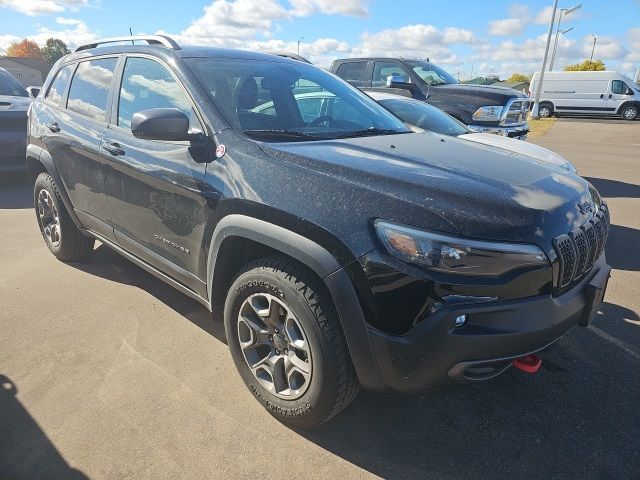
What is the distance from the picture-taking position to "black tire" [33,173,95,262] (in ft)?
12.9

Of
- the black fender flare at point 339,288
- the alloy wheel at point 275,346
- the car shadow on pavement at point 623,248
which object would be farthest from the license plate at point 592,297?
the car shadow on pavement at point 623,248

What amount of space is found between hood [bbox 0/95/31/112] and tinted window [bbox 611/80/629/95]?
26.5 m

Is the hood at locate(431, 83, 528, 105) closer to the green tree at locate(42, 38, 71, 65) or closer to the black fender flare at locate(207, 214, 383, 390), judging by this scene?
the black fender flare at locate(207, 214, 383, 390)

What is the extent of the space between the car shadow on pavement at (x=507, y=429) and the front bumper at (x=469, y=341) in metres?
0.16

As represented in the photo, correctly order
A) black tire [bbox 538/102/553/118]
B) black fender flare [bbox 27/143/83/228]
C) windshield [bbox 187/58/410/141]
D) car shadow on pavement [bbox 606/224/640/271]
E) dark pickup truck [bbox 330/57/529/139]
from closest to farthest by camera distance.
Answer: windshield [bbox 187/58/410/141], black fender flare [bbox 27/143/83/228], car shadow on pavement [bbox 606/224/640/271], dark pickup truck [bbox 330/57/529/139], black tire [bbox 538/102/553/118]

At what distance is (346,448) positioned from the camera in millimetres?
2158

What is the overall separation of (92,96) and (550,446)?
3635mm

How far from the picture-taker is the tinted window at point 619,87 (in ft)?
78.6

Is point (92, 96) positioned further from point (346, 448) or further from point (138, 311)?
point (346, 448)

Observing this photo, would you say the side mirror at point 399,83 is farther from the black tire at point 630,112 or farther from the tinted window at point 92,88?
the black tire at point 630,112

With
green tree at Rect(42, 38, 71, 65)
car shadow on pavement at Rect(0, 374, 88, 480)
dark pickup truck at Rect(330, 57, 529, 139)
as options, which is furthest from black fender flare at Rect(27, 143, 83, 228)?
green tree at Rect(42, 38, 71, 65)

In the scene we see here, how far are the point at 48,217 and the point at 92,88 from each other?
58.1 inches

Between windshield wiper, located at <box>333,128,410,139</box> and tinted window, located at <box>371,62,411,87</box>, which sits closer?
windshield wiper, located at <box>333,128,410,139</box>

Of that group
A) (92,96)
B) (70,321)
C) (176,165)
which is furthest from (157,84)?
(70,321)
